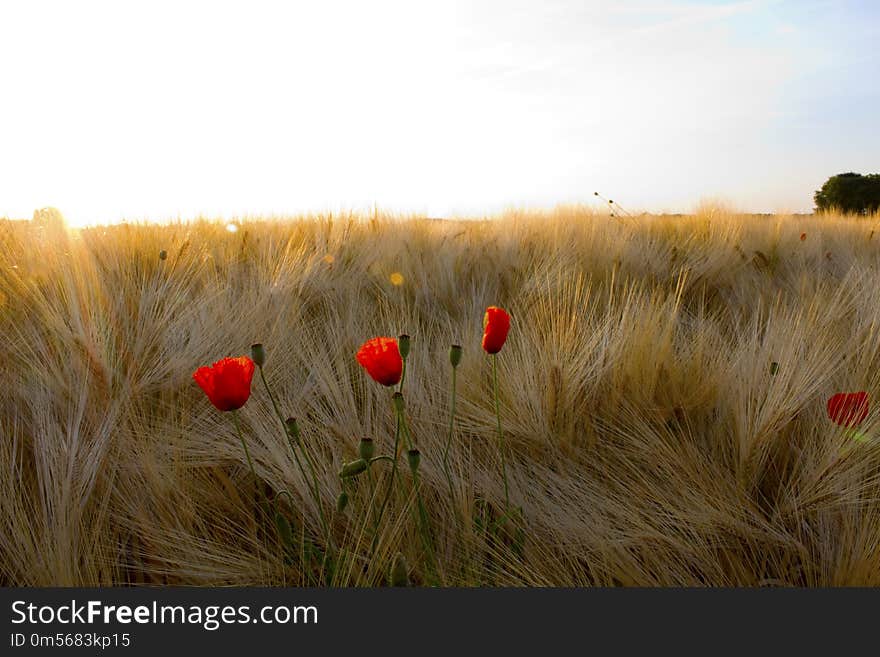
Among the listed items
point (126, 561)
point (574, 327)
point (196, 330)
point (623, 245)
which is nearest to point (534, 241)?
point (623, 245)

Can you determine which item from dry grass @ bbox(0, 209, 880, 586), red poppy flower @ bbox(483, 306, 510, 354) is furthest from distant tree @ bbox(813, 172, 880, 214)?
red poppy flower @ bbox(483, 306, 510, 354)

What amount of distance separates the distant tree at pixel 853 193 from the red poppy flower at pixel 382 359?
55.7ft

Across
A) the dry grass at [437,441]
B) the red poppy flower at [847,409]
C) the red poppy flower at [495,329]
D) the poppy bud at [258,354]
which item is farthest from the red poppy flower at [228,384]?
the red poppy flower at [847,409]

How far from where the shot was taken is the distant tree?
1473 cm

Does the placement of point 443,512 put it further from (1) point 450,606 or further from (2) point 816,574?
(2) point 816,574

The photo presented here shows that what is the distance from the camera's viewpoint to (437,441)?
1097 millimetres

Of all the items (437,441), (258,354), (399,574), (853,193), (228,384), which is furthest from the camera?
(853,193)

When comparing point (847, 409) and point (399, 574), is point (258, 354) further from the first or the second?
point (847, 409)

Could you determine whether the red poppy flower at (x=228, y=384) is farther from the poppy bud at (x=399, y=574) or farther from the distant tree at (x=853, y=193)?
the distant tree at (x=853, y=193)

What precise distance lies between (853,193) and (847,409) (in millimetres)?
17342

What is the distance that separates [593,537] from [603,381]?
18.8 inches

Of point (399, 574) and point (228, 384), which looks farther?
point (228, 384)

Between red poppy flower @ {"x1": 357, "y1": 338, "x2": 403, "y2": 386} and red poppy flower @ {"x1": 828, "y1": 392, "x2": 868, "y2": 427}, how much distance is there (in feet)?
2.48

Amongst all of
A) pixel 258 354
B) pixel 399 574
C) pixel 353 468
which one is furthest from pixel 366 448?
pixel 258 354
